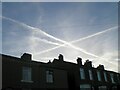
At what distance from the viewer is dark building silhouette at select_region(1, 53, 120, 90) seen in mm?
25312

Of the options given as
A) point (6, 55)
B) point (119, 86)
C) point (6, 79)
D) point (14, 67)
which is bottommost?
point (119, 86)

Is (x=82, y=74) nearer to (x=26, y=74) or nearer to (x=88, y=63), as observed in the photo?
(x=88, y=63)

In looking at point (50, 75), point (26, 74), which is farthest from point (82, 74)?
point (26, 74)

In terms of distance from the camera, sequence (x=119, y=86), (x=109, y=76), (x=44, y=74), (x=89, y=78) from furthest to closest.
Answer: (x=119, y=86) → (x=109, y=76) → (x=89, y=78) → (x=44, y=74)

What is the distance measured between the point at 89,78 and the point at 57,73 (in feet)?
36.5

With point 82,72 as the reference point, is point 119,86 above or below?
below

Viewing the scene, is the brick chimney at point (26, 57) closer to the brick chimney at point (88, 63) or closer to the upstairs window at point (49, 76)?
the upstairs window at point (49, 76)

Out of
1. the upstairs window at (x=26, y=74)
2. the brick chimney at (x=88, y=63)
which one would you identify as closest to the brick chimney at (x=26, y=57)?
the upstairs window at (x=26, y=74)

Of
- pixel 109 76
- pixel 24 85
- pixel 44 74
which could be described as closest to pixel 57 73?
pixel 44 74

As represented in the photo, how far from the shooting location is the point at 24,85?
26.7 m

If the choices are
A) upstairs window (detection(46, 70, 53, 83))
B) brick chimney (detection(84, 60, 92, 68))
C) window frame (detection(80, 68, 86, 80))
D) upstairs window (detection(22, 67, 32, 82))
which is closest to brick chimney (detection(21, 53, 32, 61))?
upstairs window (detection(22, 67, 32, 82))

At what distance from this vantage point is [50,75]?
31.0 metres

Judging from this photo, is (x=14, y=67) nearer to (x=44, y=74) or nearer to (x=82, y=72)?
(x=44, y=74)

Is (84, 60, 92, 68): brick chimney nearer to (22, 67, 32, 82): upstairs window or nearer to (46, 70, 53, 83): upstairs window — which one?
(46, 70, 53, 83): upstairs window
